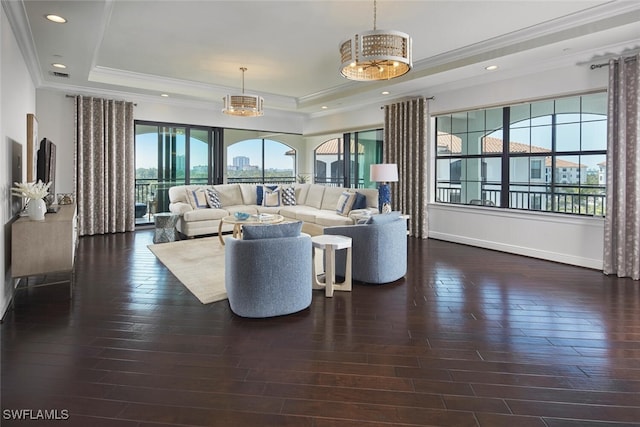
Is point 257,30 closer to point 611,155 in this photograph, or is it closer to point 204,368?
point 204,368

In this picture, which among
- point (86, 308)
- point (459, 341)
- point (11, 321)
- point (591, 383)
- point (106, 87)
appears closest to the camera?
point (591, 383)

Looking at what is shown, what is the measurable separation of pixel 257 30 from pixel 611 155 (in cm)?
440

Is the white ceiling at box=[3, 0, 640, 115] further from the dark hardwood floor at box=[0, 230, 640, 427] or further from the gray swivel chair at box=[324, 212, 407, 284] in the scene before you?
the dark hardwood floor at box=[0, 230, 640, 427]

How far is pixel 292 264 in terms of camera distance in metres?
3.23

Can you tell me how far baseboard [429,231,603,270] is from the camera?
16.4ft

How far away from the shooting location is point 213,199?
303 inches

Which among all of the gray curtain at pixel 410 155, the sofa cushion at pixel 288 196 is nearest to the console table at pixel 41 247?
the sofa cushion at pixel 288 196

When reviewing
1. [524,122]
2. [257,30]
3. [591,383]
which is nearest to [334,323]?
[591,383]

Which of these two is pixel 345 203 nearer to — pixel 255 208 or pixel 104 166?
pixel 255 208

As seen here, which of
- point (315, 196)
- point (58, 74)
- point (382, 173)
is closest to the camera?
point (58, 74)

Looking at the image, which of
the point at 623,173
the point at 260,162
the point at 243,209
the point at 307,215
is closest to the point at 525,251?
the point at 623,173

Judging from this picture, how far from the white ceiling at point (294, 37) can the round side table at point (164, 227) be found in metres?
2.41

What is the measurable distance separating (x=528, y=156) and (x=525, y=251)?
4.81 ft

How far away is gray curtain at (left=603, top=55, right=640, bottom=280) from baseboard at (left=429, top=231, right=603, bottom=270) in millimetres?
317
